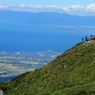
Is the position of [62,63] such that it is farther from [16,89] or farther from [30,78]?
[16,89]

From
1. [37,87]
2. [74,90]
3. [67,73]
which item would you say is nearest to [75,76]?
[67,73]

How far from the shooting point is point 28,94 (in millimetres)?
27938

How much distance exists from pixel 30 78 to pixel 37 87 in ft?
13.5

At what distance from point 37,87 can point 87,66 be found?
8.20 metres

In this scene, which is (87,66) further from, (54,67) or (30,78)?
(30,78)

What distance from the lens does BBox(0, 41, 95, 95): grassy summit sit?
89.4 feet

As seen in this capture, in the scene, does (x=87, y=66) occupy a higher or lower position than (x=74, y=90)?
higher

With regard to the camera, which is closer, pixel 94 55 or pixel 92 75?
pixel 92 75

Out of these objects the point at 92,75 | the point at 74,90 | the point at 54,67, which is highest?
the point at 54,67

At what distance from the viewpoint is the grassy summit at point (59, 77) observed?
1072 inches

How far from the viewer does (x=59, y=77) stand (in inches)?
1198

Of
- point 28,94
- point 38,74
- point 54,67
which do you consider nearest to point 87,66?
point 54,67

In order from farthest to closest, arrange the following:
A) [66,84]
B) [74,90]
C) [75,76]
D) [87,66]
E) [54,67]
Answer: [54,67]
[87,66]
[75,76]
[66,84]
[74,90]

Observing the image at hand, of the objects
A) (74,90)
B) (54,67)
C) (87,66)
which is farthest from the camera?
(54,67)
